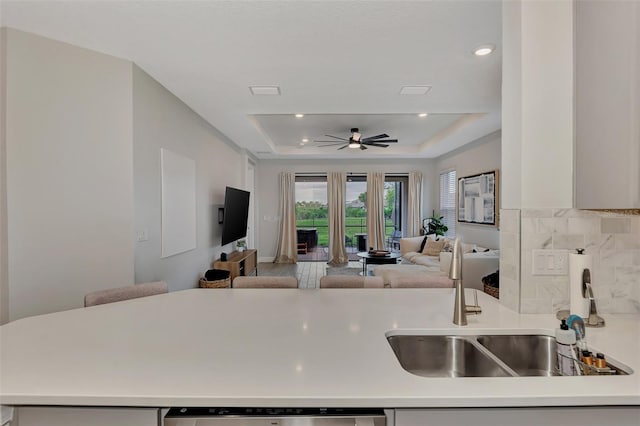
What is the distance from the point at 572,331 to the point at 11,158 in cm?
336

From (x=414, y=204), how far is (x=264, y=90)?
17.9 ft

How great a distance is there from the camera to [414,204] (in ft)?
25.7

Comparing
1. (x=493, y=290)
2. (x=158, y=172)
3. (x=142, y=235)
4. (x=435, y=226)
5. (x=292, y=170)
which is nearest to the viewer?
(x=142, y=235)

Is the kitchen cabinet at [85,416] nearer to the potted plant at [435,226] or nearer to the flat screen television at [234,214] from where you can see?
the flat screen television at [234,214]

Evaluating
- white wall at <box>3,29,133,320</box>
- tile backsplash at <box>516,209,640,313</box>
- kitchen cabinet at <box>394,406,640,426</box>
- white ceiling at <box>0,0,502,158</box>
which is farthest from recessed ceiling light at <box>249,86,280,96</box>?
kitchen cabinet at <box>394,406,640,426</box>

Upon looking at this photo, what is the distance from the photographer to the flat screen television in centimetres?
476

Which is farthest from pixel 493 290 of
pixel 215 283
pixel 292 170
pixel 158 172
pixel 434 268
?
pixel 292 170

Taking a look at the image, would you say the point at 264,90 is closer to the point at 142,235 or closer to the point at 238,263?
the point at 142,235

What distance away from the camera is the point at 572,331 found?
1157 mm

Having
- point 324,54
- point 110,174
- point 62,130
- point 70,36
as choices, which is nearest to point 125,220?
point 110,174

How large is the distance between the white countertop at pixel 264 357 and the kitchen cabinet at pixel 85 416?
5 cm

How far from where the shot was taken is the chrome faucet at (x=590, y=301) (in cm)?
138

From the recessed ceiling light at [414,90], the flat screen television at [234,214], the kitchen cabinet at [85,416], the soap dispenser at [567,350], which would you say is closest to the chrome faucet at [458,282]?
the soap dispenser at [567,350]

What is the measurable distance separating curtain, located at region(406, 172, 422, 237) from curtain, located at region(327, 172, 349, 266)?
1589 mm
